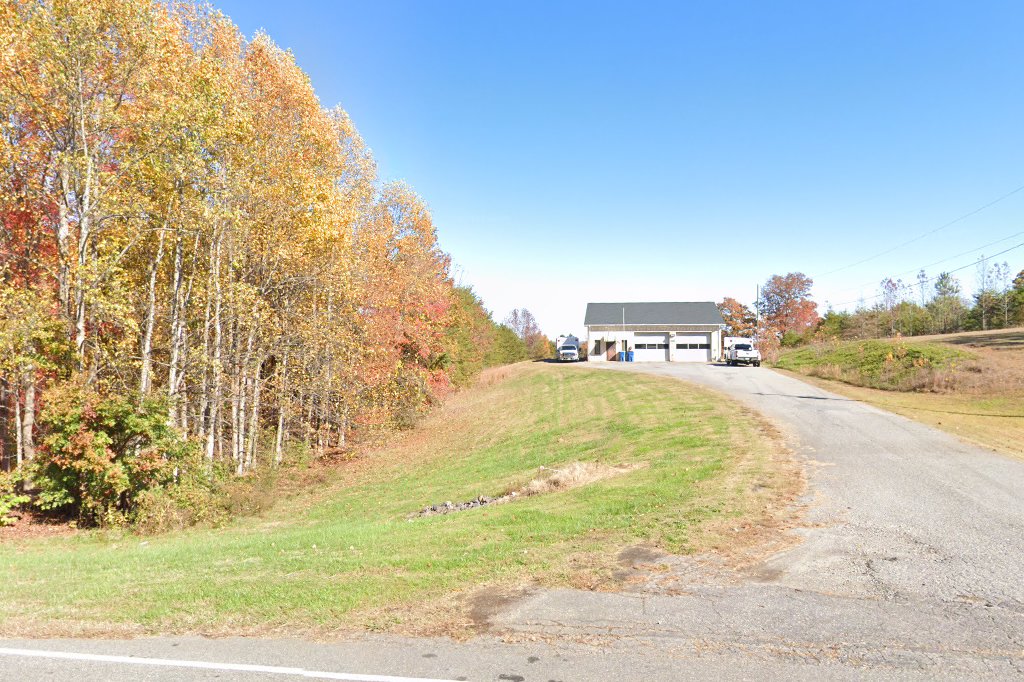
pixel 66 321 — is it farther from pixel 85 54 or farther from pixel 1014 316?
pixel 1014 316

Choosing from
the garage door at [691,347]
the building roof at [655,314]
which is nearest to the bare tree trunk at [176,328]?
the building roof at [655,314]

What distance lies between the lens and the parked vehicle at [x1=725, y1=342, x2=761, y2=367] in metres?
43.2

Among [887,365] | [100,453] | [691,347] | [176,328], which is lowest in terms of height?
[100,453]

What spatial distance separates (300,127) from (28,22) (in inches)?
293

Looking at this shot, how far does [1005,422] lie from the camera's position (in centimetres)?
1773

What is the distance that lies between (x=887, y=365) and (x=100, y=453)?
1399 inches

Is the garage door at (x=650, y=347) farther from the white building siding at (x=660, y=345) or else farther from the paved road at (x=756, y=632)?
the paved road at (x=756, y=632)

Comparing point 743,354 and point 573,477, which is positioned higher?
point 743,354

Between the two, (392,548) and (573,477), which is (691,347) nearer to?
(573,477)

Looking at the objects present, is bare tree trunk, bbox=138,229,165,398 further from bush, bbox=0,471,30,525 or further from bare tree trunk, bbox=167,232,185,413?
bush, bbox=0,471,30,525

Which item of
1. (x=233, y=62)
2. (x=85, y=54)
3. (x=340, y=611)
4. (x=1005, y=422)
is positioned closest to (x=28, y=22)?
(x=85, y=54)

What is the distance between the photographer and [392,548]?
8.09 metres

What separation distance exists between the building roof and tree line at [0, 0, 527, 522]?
41489 millimetres

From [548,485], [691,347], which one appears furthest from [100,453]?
[691,347]
